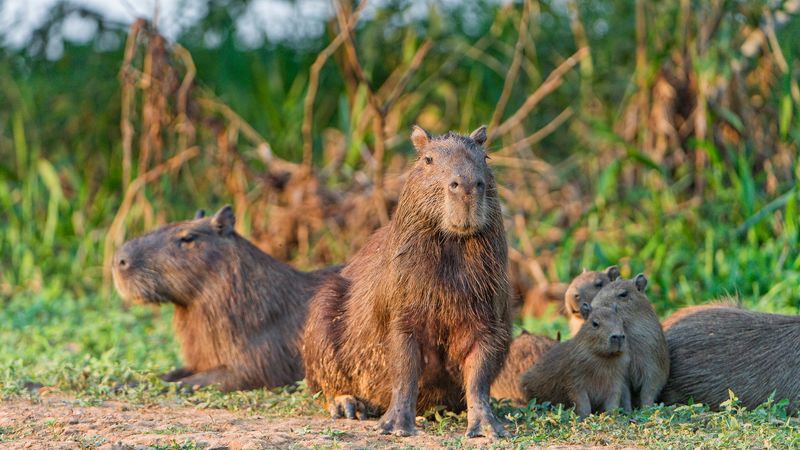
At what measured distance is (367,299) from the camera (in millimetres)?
4711

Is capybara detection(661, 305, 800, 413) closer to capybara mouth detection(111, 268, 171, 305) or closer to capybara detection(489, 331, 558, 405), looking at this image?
capybara detection(489, 331, 558, 405)

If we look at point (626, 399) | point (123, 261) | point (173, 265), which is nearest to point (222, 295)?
point (173, 265)

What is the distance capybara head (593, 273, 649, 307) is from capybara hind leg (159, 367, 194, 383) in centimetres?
222

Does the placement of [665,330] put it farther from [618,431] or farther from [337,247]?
[337,247]

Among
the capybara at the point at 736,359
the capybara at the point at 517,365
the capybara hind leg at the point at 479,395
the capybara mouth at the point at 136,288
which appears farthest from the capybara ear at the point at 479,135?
the capybara mouth at the point at 136,288

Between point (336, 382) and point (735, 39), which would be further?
point (735, 39)

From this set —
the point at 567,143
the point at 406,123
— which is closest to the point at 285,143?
the point at 406,123

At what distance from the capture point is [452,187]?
424cm

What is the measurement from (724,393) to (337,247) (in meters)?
4.40

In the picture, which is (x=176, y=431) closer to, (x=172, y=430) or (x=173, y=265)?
(x=172, y=430)

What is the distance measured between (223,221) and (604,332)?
2.30m

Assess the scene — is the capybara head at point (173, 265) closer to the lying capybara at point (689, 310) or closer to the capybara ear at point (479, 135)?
the capybara ear at point (479, 135)

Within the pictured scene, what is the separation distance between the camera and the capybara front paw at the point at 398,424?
14.2ft

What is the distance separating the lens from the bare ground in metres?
4.08
